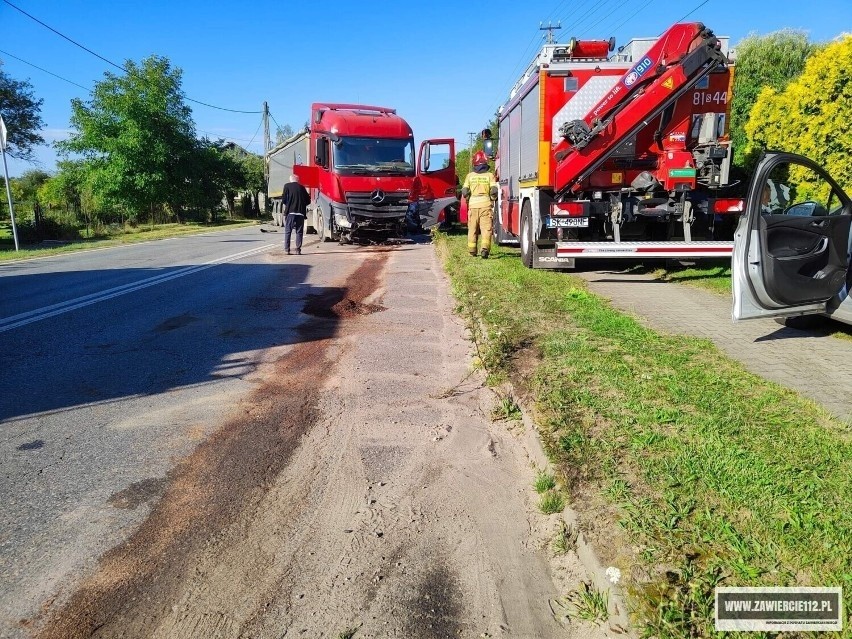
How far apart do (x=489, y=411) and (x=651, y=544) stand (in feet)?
6.83

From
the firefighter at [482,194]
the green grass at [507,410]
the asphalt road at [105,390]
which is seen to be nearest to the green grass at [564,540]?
the green grass at [507,410]

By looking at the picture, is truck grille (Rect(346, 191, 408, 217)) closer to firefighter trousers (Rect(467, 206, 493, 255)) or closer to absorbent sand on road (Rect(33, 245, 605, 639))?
firefighter trousers (Rect(467, 206, 493, 255))

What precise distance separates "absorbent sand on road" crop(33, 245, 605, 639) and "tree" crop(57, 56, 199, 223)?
35.8 meters

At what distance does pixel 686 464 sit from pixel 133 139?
1525 inches

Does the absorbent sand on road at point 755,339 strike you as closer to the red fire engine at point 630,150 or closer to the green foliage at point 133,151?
the red fire engine at point 630,150

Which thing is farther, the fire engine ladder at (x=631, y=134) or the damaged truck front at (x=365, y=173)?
the damaged truck front at (x=365, y=173)

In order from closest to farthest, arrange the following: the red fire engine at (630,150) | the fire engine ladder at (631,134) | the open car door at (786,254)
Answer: the open car door at (786,254) → the fire engine ladder at (631,134) → the red fire engine at (630,150)

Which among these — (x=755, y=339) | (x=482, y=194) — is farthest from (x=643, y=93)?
(x=755, y=339)

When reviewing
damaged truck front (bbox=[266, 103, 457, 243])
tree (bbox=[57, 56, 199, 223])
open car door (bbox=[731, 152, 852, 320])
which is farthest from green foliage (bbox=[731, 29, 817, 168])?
tree (bbox=[57, 56, 199, 223])

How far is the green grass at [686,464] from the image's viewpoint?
237 cm

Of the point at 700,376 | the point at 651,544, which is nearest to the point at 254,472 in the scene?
the point at 651,544

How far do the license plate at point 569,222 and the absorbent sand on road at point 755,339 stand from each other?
99 cm

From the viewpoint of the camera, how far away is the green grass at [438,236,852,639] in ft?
7.78

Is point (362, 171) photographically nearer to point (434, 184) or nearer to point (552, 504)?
point (434, 184)
